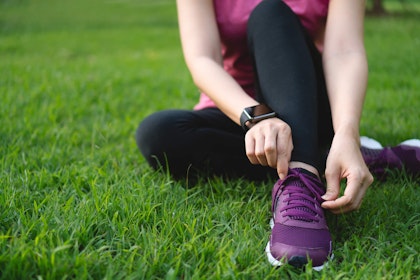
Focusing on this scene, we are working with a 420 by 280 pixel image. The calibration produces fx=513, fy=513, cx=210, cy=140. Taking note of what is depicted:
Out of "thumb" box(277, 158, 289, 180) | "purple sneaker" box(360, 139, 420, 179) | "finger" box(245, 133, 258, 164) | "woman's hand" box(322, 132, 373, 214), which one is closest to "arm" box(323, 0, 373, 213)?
"woman's hand" box(322, 132, 373, 214)

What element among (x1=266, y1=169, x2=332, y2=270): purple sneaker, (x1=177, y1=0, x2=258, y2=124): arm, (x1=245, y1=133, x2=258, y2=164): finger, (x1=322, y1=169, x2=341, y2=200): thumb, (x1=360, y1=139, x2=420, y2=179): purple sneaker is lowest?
(x1=360, y1=139, x2=420, y2=179): purple sneaker

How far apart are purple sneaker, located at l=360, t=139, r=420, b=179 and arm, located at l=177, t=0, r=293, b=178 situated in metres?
0.65

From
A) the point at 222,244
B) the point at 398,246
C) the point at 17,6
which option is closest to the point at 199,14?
the point at 222,244

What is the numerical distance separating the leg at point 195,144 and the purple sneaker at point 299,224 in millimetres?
406

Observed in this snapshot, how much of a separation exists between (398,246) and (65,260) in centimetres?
89

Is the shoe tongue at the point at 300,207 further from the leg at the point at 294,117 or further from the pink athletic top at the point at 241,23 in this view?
the pink athletic top at the point at 241,23

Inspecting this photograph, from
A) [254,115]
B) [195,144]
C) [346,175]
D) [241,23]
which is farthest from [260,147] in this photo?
[241,23]

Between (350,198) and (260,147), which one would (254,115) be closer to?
(260,147)

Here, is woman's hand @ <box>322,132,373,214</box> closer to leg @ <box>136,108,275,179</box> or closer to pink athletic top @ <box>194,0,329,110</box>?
leg @ <box>136,108,275,179</box>

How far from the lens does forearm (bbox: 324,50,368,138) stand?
1573 millimetres

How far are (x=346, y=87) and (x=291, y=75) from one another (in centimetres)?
20

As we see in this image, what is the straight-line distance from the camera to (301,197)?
1428 millimetres

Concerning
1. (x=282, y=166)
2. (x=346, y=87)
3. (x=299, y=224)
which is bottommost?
(x=299, y=224)

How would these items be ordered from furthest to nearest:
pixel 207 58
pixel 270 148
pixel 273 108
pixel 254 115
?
pixel 207 58 → pixel 273 108 → pixel 254 115 → pixel 270 148
